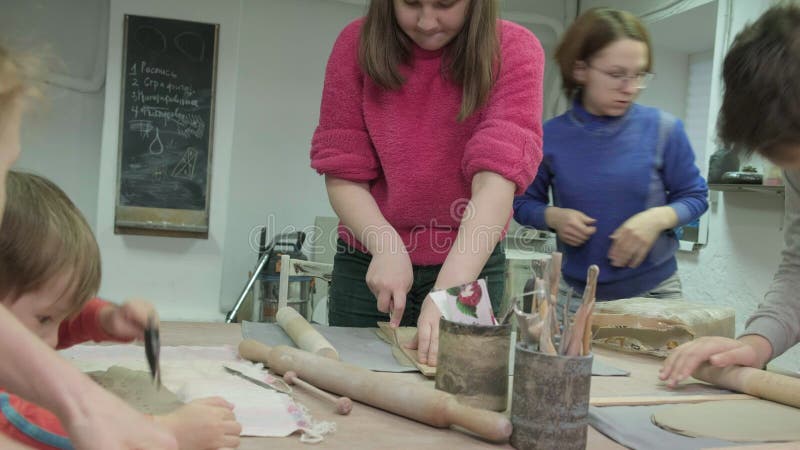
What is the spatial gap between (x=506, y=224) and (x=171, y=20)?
3599 millimetres

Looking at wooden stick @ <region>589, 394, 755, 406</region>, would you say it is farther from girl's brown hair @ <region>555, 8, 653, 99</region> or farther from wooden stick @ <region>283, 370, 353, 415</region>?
girl's brown hair @ <region>555, 8, 653, 99</region>

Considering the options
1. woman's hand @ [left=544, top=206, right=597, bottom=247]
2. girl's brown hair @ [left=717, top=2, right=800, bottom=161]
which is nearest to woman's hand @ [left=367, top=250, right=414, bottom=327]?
girl's brown hair @ [left=717, top=2, right=800, bottom=161]

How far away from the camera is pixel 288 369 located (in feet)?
3.52

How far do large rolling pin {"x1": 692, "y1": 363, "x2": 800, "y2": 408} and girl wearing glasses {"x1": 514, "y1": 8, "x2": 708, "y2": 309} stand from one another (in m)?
0.61

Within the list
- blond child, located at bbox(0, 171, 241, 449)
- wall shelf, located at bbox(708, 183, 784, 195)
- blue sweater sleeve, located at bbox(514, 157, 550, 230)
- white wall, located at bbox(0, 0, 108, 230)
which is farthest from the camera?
white wall, located at bbox(0, 0, 108, 230)

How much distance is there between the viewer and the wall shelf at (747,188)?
291 cm

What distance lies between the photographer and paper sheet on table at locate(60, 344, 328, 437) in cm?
85

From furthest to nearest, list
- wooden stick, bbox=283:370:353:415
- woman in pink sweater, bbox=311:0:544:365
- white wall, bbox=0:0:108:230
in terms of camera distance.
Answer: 1. white wall, bbox=0:0:108:230
2. woman in pink sweater, bbox=311:0:544:365
3. wooden stick, bbox=283:370:353:415

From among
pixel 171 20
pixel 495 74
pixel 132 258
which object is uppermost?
pixel 171 20

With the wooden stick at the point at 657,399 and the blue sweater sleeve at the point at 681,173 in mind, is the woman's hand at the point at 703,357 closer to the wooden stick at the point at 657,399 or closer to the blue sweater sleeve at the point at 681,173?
the wooden stick at the point at 657,399

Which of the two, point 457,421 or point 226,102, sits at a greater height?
point 226,102

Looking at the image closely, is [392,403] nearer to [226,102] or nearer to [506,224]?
[506,224]

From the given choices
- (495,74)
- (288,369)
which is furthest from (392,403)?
(495,74)

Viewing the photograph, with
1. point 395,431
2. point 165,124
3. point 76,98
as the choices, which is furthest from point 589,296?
point 76,98
